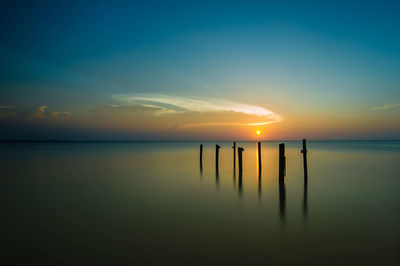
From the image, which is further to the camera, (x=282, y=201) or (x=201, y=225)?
(x=282, y=201)

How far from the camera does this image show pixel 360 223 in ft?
24.3

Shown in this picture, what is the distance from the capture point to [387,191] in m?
12.2

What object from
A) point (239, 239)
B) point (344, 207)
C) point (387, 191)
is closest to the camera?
point (239, 239)

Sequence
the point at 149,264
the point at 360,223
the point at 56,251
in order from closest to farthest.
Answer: the point at 149,264, the point at 56,251, the point at 360,223

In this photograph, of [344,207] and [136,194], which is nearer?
[344,207]

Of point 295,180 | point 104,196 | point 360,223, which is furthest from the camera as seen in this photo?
point 295,180

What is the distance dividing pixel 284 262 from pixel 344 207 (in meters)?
5.29

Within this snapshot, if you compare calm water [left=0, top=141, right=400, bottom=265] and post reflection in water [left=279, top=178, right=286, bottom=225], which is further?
post reflection in water [left=279, top=178, right=286, bottom=225]

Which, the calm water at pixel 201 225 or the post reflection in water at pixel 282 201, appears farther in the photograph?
the post reflection in water at pixel 282 201

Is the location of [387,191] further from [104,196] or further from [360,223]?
[104,196]

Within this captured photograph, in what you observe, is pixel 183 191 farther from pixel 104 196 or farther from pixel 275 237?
pixel 275 237

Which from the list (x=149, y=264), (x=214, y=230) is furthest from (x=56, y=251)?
(x=214, y=230)

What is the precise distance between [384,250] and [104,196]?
9.92m

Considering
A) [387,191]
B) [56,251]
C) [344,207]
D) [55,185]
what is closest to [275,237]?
[344,207]
